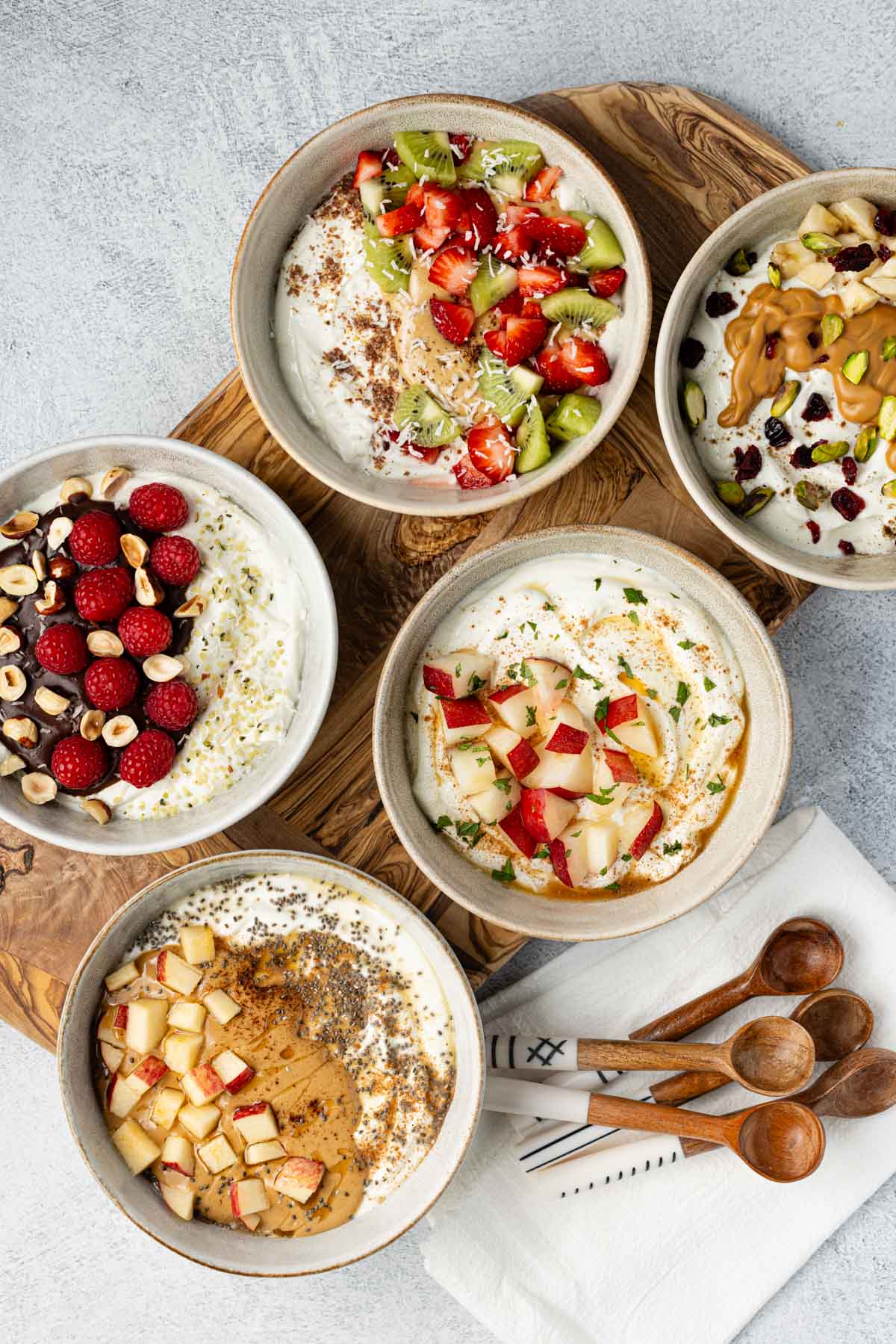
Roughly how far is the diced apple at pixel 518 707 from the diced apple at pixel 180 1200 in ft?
4.92

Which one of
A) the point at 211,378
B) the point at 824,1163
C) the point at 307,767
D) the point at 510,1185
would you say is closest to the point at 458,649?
the point at 307,767

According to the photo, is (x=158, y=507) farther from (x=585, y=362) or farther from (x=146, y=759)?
(x=585, y=362)

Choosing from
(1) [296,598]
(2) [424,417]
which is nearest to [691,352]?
(2) [424,417]

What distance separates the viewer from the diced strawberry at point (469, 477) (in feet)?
8.14

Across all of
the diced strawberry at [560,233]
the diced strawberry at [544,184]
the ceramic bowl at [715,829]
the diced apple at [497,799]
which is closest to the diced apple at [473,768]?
the diced apple at [497,799]

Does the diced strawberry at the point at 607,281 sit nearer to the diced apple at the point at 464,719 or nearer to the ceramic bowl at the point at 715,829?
the ceramic bowl at the point at 715,829

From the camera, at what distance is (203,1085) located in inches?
104

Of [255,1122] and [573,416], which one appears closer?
[573,416]

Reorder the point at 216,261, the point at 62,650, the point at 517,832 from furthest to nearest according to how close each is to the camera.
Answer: the point at 216,261 → the point at 517,832 → the point at 62,650

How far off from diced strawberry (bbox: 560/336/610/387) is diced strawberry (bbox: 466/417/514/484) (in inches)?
8.5

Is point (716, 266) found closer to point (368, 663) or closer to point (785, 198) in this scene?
point (785, 198)

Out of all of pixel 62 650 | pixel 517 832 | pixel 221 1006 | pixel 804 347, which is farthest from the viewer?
pixel 221 1006

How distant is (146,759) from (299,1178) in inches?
46.7

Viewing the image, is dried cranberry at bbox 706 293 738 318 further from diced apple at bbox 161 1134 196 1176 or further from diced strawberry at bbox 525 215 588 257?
diced apple at bbox 161 1134 196 1176
